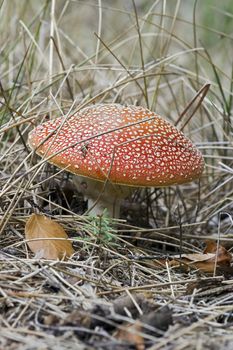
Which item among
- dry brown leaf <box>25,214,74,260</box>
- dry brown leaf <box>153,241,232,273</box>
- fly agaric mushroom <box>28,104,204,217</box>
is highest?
fly agaric mushroom <box>28,104,204,217</box>

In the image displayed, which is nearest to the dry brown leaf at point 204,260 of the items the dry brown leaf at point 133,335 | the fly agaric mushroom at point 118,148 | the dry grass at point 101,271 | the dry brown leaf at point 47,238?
the dry grass at point 101,271

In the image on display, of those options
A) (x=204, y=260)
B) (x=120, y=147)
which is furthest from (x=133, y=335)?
(x=120, y=147)

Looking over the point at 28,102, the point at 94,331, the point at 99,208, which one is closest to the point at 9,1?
the point at 28,102

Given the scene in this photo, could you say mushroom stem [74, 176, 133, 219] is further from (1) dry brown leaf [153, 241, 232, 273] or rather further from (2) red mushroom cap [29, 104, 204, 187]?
(1) dry brown leaf [153, 241, 232, 273]

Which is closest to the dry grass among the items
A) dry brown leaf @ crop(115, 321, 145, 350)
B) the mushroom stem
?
dry brown leaf @ crop(115, 321, 145, 350)

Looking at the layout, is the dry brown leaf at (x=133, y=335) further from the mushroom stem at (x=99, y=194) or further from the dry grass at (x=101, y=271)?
the mushroom stem at (x=99, y=194)

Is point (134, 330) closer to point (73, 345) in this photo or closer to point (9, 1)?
point (73, 345)
